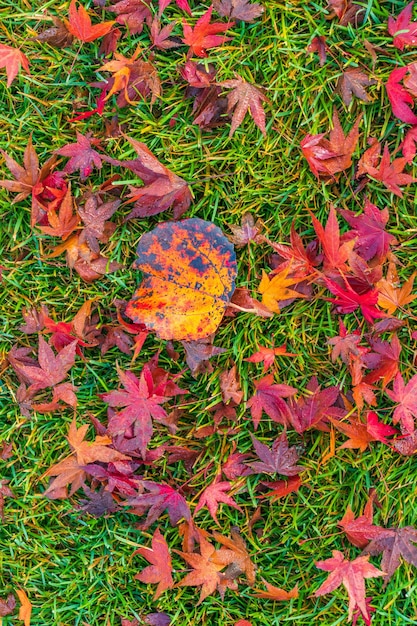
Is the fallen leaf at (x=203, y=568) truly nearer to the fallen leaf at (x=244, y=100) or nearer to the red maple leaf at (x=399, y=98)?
the fallen leaf at (x=244, y=100)

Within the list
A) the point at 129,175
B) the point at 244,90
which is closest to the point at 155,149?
the point at 129,175

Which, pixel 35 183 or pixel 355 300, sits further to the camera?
pixel 35 183

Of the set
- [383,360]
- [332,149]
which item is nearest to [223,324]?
[383,360]

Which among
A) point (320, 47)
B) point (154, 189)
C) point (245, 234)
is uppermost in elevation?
point (320, 47)

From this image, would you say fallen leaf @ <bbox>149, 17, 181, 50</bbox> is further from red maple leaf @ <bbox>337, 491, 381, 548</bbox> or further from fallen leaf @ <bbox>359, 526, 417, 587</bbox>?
fallen leaf @ <bbox>359, 526, 417, 587</bbox>

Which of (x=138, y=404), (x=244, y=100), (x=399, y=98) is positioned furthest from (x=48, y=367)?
(x=399, y=98)

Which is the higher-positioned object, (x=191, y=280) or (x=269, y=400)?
(x=191, y=280)

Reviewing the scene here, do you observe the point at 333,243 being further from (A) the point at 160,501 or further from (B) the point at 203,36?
(A) the point at 160,501
